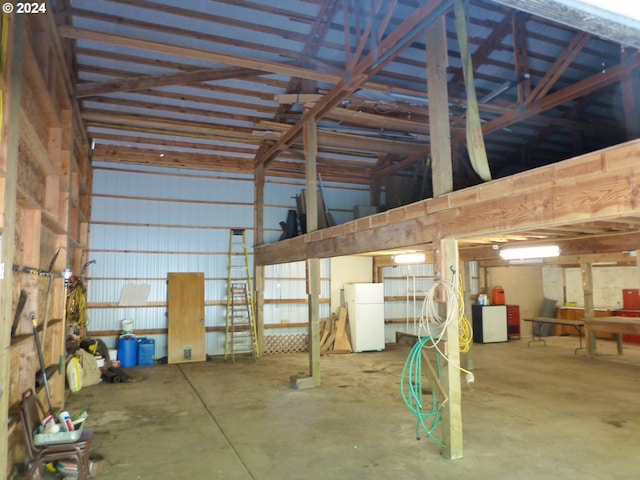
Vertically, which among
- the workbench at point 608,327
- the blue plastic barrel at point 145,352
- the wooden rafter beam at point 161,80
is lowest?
the blue plastic barrel at point 145,352

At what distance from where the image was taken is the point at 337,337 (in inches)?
417

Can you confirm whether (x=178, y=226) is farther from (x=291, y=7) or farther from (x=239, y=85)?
(x=291, y=7)

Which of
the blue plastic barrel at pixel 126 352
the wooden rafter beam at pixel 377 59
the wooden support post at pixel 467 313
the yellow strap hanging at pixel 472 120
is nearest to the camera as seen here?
the yellow strap hanging at pixel 472 120

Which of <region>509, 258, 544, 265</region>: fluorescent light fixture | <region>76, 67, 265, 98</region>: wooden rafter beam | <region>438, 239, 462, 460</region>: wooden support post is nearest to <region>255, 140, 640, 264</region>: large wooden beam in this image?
<region>438, 239, 462, 460</region>: wooden support post

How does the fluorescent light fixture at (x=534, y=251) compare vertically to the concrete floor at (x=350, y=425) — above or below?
above

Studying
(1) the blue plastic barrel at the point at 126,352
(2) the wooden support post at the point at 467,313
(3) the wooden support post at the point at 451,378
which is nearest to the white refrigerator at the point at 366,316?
(2) the wooden support post at the point at 467,313

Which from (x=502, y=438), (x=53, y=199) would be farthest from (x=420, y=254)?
(x=53, y=199)

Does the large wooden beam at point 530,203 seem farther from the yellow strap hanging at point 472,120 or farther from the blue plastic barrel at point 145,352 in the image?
the blue plastic barrel at point 145,352

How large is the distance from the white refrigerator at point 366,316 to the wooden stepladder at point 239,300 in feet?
7.74

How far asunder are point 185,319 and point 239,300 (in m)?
1.30

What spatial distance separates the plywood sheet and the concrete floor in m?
0.91

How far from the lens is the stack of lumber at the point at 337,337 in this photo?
34.6 feet

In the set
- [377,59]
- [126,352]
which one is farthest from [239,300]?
[377,59]

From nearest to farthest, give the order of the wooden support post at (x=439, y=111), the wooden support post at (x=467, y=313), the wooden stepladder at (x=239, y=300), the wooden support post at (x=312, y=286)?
the wooden support post at (x=439, y=111) < the wooden support post at (x=312, y=286) < the wooden support post at (x=467, y=313) < the wooden stepladder at (x=239, y=300)
